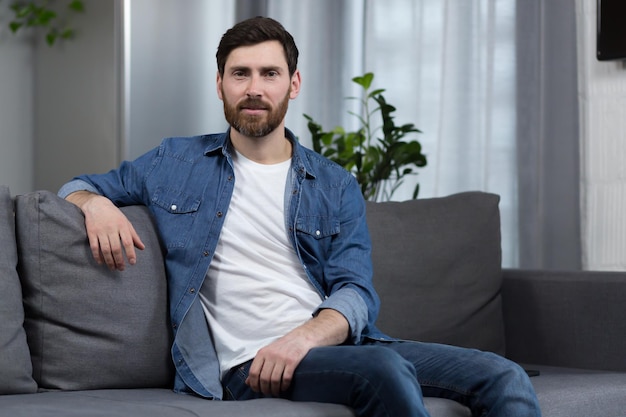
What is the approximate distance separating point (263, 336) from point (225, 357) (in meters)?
0.09

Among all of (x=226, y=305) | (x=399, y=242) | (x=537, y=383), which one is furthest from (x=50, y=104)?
(x=537, y=383)

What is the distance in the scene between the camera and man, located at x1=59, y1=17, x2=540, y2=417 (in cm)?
174

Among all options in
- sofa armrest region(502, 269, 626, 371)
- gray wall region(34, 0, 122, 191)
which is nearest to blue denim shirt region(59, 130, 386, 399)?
sofa armrest region(502, 269, 626, 371)

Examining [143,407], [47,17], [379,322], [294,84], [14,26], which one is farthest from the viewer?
[14,26]

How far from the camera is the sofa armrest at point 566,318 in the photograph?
2418 mm

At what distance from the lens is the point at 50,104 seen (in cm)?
376

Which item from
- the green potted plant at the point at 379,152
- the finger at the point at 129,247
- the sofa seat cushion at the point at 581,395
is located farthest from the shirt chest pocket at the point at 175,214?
the green potted plant at the point at 379,152

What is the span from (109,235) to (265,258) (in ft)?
1.06

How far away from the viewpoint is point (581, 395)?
2010 mm

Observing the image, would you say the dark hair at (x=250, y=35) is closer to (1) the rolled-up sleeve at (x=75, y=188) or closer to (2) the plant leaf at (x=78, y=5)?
(1) the rolled-up sleeve at (x=75, y=188)

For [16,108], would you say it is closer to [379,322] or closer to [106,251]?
[379,322]

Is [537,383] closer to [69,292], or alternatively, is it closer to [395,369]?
[395,369]

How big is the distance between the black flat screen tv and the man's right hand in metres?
1.74

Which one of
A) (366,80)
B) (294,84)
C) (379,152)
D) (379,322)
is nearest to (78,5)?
(366,80)
